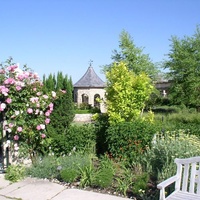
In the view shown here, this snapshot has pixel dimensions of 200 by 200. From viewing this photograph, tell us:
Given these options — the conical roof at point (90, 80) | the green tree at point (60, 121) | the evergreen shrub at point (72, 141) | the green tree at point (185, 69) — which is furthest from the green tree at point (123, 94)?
the conical roof at point (90, 80)

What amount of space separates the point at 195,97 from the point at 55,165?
13888mm

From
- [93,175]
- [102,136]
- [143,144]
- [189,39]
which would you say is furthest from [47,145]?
[189,39]

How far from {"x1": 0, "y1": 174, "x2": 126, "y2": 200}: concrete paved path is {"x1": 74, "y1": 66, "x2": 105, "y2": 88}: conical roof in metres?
25.9

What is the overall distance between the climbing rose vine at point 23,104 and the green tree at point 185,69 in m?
13.2

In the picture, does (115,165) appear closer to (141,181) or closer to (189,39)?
(141,181)

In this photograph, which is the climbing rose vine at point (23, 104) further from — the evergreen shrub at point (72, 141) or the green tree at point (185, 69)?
the green tree at point (185, 69)

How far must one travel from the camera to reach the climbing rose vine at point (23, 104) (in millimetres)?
5324

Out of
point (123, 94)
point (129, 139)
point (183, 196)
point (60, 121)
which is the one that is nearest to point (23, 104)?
point (60, 121)

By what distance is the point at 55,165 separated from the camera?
5.34 m

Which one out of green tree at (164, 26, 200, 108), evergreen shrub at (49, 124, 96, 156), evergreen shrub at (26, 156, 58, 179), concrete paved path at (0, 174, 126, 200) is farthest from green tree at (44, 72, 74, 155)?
green tree at (164, 26, 200, 108)

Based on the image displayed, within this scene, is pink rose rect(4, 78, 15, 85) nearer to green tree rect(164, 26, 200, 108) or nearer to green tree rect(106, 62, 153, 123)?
green tree rect(106, 62, 153, 123)

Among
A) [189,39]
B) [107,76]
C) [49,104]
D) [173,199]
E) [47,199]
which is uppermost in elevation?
[189,39]

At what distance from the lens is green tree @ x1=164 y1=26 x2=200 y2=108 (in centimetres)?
1698

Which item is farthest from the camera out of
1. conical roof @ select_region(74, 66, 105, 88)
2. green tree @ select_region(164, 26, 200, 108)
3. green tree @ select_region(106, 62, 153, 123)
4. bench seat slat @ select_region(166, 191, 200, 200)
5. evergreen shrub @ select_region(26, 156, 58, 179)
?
conical roof @ select_region(74, 66, 105, 88)
